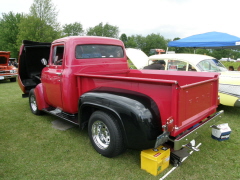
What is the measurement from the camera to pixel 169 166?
2.92 m

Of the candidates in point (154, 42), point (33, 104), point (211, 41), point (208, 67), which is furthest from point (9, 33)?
point (154, 42)

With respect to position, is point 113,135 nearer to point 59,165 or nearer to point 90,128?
point 90,128

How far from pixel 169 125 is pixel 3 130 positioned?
388 centimetres

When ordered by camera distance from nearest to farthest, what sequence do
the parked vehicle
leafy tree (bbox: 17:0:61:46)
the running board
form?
the running board, the parked vehicle, leafy tree (bbox: 17:0:61:46)

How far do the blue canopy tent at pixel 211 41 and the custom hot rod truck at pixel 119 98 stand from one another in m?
4.79

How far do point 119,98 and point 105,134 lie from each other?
800 millimetres

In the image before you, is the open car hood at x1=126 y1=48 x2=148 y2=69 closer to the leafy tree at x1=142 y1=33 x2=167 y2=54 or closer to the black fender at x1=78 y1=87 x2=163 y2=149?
the black fender at x1=78 y1=87 x2=163 y2=149

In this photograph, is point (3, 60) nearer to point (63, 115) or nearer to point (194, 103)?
point (63, 115)

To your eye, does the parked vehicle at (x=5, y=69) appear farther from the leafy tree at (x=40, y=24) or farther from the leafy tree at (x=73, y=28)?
the leafy tree at (x=73, y=28)

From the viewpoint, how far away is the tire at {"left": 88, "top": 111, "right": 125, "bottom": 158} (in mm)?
2816

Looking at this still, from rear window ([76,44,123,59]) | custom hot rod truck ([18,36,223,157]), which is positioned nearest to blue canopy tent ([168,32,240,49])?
custom hot rod truck ([18,36,223,157])

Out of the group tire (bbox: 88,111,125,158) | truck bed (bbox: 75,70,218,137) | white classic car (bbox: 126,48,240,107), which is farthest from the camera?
white classic car (bbox: 126,48,240,107)

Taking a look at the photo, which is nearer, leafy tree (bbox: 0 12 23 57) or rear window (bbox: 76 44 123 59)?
rear window (bbox: 76 44 123 59)

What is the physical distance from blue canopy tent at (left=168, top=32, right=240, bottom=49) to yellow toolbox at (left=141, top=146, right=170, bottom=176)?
6.54 m
